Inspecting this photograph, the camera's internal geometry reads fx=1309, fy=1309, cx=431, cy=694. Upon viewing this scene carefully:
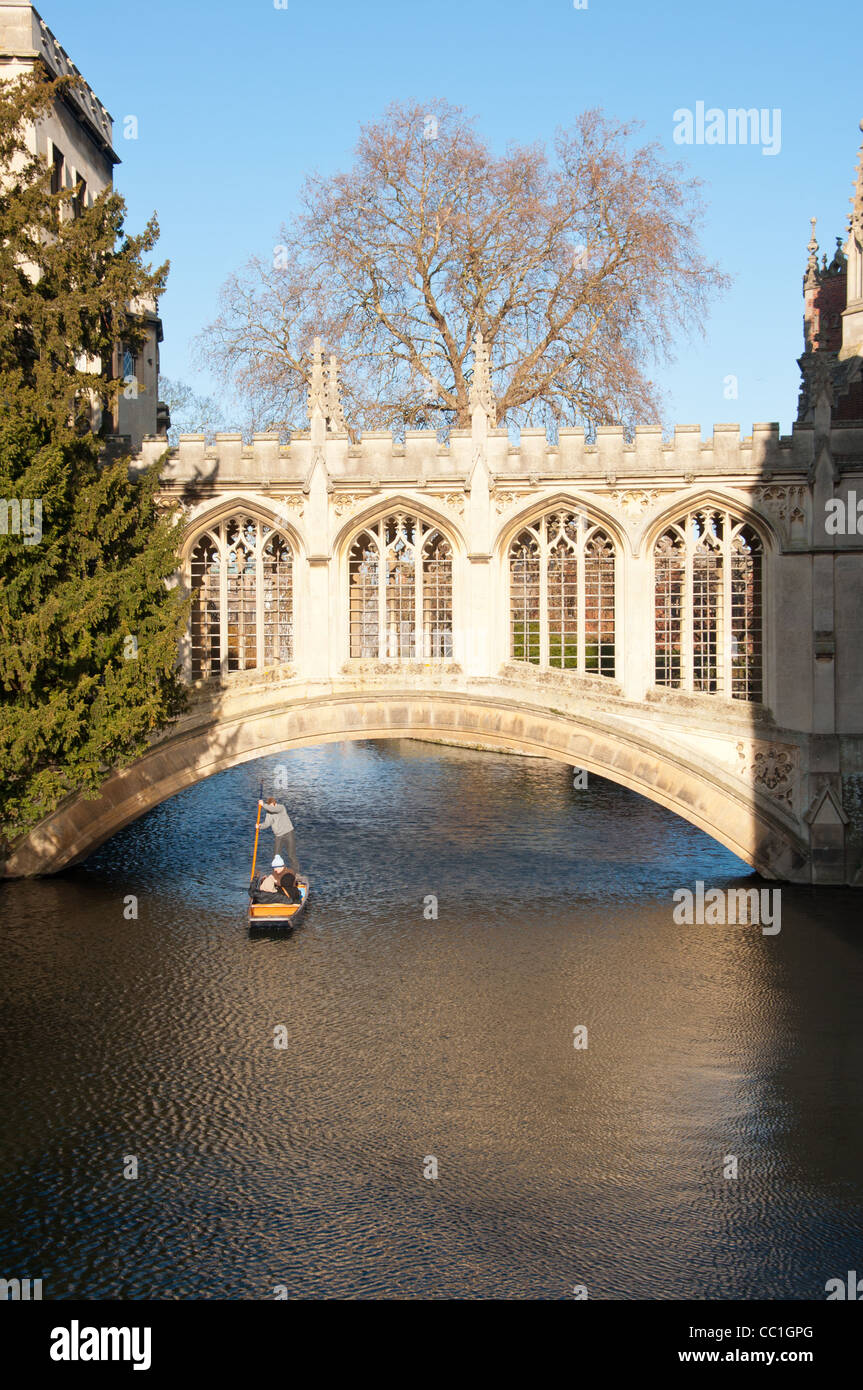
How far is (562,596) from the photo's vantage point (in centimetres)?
2177

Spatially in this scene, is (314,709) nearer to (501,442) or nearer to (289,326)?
(501,442)

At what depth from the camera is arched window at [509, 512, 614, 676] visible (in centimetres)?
2166

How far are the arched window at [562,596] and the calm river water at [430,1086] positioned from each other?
386cm

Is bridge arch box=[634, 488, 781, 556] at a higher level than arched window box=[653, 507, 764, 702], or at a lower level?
higher

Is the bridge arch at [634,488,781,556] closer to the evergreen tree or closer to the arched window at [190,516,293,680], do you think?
the arched window at [190,516,293,680]

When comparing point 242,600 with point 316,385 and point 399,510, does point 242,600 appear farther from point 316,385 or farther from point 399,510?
point 316,385

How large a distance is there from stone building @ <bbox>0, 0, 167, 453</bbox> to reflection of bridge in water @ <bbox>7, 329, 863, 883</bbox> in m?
3.24

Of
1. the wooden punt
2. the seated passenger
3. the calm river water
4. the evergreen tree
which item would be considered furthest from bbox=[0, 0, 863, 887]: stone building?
the wooden punt

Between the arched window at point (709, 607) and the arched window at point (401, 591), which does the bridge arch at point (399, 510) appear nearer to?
the arched window at point (401, 591)

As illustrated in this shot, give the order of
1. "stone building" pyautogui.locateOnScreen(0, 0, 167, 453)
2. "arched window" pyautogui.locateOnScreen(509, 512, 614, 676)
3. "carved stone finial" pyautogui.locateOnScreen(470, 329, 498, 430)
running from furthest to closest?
"stone building" pyautogui.locateOnScreen(0, 0, 167, 453), "arched window" pyautogui.locateOnScreen(509, 512, 614, 676), "carved stone finial" pyautogui.locateOnScreen(470, 329, 498, 430)

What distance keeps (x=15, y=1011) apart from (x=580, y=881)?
10.1 m

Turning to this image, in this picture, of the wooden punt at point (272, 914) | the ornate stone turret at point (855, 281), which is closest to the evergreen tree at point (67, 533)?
the wooden punt at point (272, 914)

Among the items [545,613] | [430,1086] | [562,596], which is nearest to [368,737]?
[545,613]

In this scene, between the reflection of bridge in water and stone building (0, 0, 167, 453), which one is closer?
the reflection of bridge in water
